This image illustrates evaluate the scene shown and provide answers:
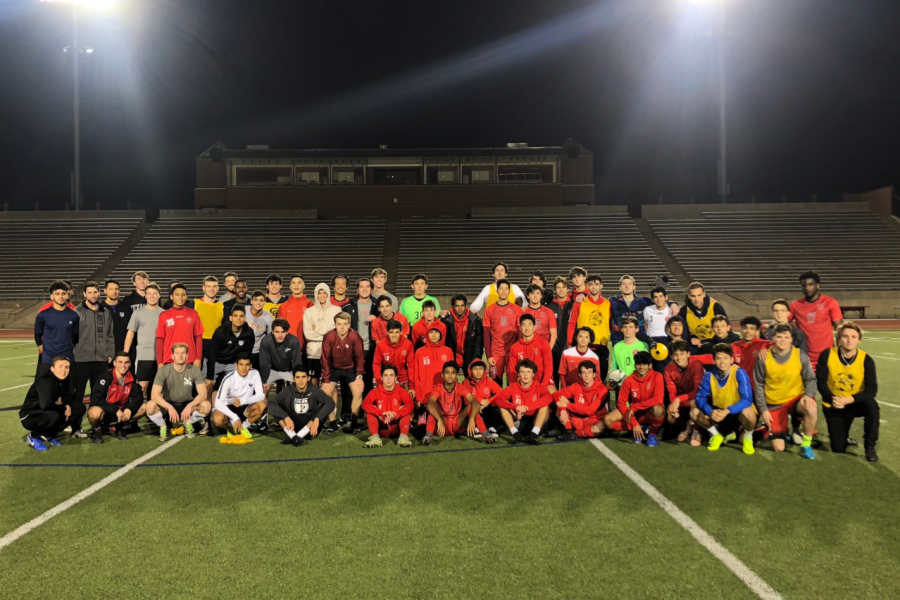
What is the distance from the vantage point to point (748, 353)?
239 inches

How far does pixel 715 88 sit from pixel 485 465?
33822 millimetres

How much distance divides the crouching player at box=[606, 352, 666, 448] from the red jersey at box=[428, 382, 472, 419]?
1.76 meters

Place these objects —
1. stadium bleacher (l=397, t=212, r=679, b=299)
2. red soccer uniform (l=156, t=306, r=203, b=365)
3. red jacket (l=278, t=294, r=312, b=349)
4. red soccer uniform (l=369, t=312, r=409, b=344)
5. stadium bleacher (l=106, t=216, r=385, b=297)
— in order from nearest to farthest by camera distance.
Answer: red soccer uniform (l=156, t=306, r=203, b=365), red soccer uniform (l=369, t=312, r=409, b=344), red jacket (l=278, t=294, r=312, b=349), stadium bleacher (l=397, t=212, r=679, b=299), stadium bleacher (l=106, t=216, r=385, b=297)

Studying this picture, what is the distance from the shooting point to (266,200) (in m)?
33.7

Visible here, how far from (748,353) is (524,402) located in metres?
2.73

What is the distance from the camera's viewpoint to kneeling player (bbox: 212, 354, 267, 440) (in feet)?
20.9

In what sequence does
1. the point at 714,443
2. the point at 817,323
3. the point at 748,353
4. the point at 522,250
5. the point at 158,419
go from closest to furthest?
the point at 714,443 → the point at 748,353 → the point at 158,419 → the point at 817,323 → the point at 522,250

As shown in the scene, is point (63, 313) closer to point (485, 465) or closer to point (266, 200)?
point (485, 465)

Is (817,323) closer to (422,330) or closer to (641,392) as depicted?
(641,392)

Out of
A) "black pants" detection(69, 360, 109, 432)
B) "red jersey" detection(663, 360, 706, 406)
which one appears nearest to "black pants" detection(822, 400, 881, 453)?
"red jersey" detection(663, 360, 706, 406)

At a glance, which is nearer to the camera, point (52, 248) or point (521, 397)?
point (521, 397)

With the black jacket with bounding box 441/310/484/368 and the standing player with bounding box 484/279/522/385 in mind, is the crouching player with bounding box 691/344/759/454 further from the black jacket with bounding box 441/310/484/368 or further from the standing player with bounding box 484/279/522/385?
the black jacket with bounding box 441/310/484/368

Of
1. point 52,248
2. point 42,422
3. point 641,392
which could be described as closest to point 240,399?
point 42,422

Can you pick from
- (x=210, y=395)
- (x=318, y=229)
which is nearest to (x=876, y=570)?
(x=210, y=395)
